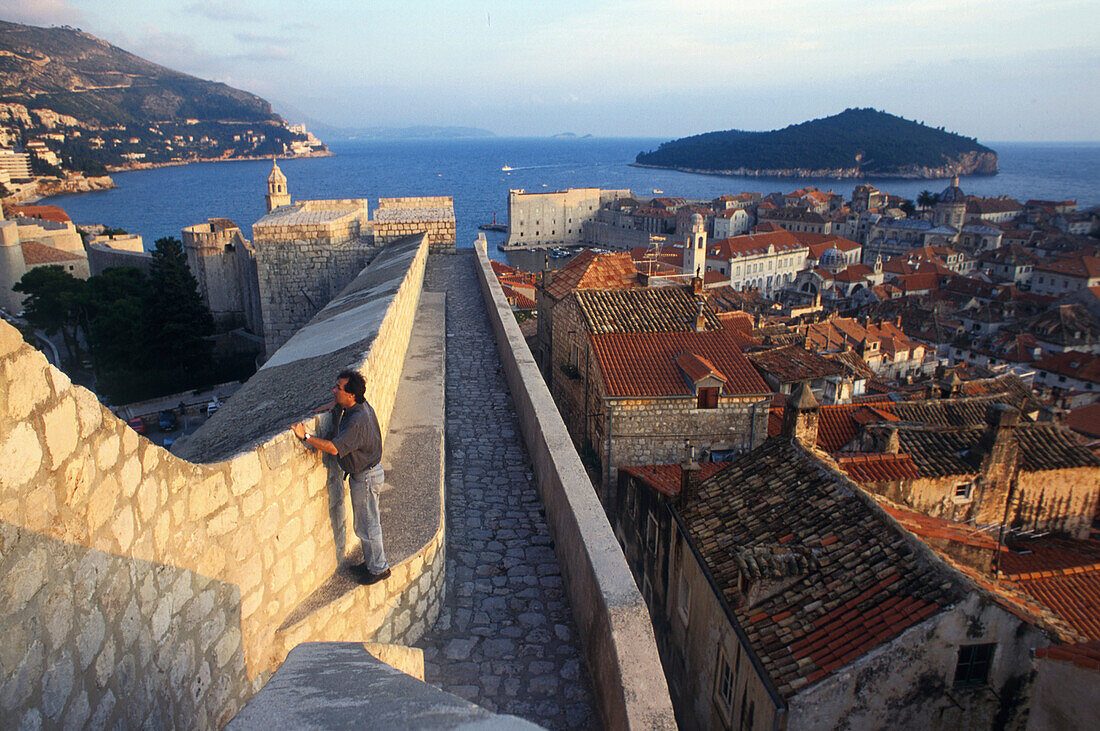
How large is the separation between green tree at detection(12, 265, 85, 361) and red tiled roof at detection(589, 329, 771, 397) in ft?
84.0

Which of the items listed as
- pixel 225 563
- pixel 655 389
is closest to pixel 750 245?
pixel 655 389

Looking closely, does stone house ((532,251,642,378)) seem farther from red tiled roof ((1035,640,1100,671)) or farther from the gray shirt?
the gray shirt

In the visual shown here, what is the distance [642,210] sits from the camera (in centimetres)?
8550

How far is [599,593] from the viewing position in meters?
3.58

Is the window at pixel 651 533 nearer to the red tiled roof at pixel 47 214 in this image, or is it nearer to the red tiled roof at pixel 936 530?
the red tiled roof at pixel 936 530

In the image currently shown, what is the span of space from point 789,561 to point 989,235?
89988 millimetres

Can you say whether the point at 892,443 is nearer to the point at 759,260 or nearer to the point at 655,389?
the point at 655,389

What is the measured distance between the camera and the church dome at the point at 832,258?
67938mm

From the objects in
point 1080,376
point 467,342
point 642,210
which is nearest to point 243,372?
point 467,342

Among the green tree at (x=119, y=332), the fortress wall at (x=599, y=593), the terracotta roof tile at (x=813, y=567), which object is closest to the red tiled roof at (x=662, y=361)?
the terracotta roof tile at (x=813, y=567)

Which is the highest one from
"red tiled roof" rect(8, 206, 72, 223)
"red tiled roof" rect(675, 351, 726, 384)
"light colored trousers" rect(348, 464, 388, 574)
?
"light colored trousers" rect(348, 464, 388, 574)

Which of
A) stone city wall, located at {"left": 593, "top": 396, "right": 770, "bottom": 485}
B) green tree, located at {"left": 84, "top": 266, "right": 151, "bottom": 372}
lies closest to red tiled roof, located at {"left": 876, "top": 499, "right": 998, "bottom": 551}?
stone city wall, located at {"left": 593, "top": 396, "right": 770, "bottom": 485}

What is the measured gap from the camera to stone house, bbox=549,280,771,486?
13.7m

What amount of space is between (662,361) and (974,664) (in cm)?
837
